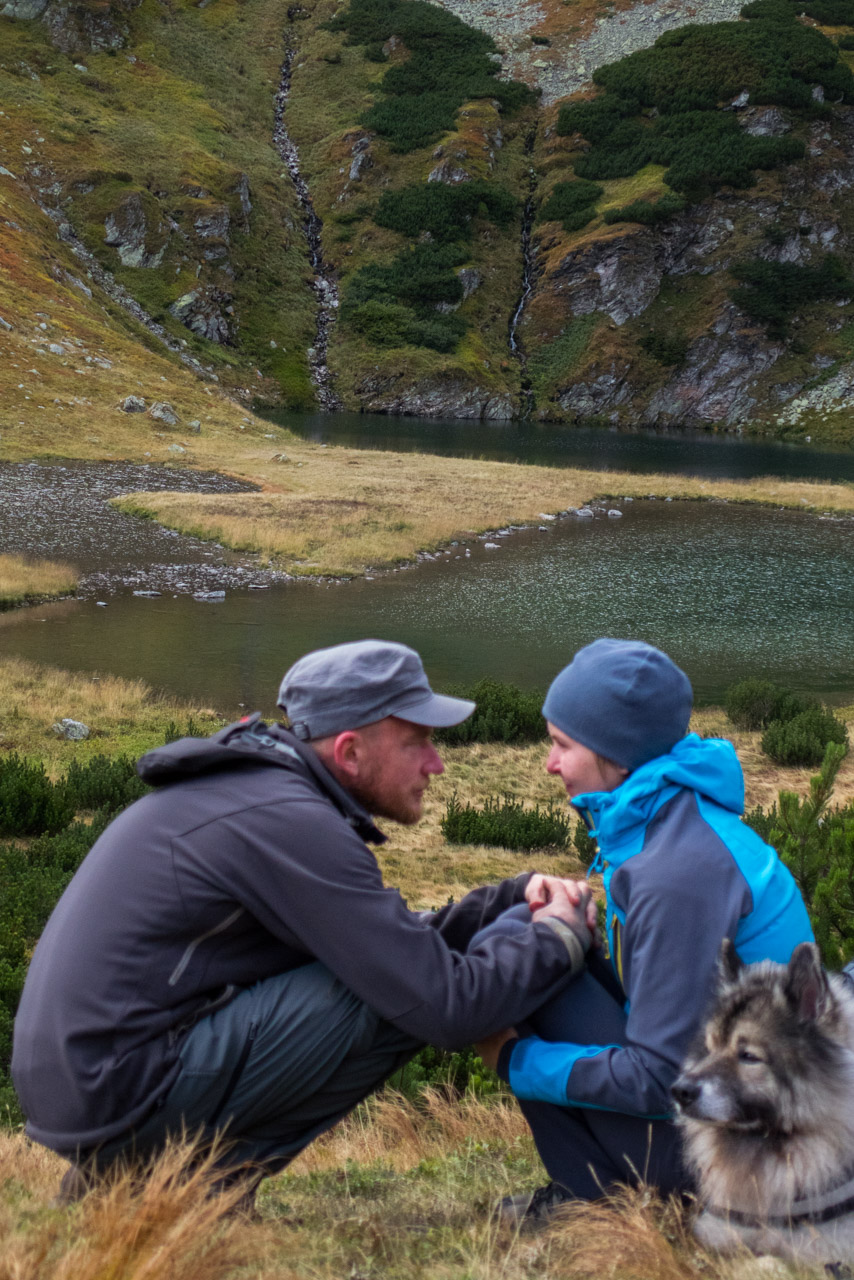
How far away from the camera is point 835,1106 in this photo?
2051 millimetres

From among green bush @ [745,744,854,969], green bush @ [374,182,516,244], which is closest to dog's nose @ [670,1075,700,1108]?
green bush @ [745,744,854,969]

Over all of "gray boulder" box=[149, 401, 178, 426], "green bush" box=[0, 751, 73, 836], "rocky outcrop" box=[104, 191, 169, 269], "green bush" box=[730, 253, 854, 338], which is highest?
"green bush" box=[730, 253, 854, 338]

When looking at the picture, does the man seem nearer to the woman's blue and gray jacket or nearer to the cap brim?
the cap brim

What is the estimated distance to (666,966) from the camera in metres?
2.29

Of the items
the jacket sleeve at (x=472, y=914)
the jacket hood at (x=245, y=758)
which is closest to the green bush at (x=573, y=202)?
the jacket sleeve at (x=472, y=914)

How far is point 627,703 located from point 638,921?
0.60m

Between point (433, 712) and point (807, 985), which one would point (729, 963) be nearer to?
point (807, 985)

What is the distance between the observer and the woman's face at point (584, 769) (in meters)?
2.71

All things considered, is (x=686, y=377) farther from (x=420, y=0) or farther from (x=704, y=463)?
(x=420, y=0)

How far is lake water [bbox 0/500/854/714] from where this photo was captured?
17.0 meters

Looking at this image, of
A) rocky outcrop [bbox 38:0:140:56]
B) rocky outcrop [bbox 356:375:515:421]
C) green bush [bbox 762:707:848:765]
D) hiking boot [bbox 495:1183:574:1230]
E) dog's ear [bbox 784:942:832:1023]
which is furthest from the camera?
rocky outcrop [bbox 38:0:140:56]

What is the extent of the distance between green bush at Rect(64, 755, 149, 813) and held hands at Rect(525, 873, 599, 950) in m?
6.91

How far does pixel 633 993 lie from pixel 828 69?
11625cm

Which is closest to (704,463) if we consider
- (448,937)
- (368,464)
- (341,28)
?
(368,464)
